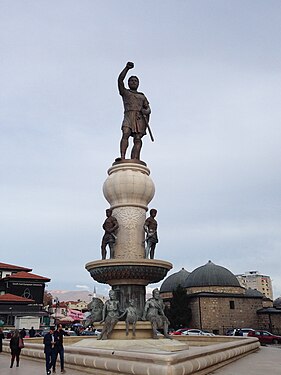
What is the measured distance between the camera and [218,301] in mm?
60375

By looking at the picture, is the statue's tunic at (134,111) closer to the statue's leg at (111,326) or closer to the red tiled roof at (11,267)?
the statue's leg at (111,326)

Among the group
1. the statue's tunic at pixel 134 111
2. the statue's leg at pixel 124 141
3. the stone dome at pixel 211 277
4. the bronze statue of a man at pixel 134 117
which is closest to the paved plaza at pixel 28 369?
the statue's leg at pixel 124 141

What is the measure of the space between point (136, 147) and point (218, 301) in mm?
47421

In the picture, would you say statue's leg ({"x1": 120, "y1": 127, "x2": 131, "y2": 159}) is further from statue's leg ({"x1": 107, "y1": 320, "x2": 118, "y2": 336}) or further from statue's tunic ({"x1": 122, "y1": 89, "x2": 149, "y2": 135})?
statue's leg ({"x1": 107, "y1": 320, "x2": 118, "y2": 336})

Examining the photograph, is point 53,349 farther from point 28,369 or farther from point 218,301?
point 218,301

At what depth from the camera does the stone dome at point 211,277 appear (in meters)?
65.1

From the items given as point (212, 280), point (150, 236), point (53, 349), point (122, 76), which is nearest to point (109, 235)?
point (150, 236)

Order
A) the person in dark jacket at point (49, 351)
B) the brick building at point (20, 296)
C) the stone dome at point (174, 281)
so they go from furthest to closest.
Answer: the stone dome at point (174, 281), the brick building at point (20, 296), the person in dark jacket at point (49, 351)

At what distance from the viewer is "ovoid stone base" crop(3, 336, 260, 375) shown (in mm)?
8398

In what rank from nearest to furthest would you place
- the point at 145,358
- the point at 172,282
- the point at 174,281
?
the point at 145,358, the point at 172,282, the point at 174,281

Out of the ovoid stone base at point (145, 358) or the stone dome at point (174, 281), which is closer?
the ovoid stone base at point (145, 358)

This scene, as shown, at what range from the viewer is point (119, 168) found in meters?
16.3

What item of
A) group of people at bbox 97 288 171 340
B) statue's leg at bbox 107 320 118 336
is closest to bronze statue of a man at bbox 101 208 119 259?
group of people at bbox 97 288 171 340

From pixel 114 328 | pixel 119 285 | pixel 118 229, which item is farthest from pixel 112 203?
pixel 114 328
